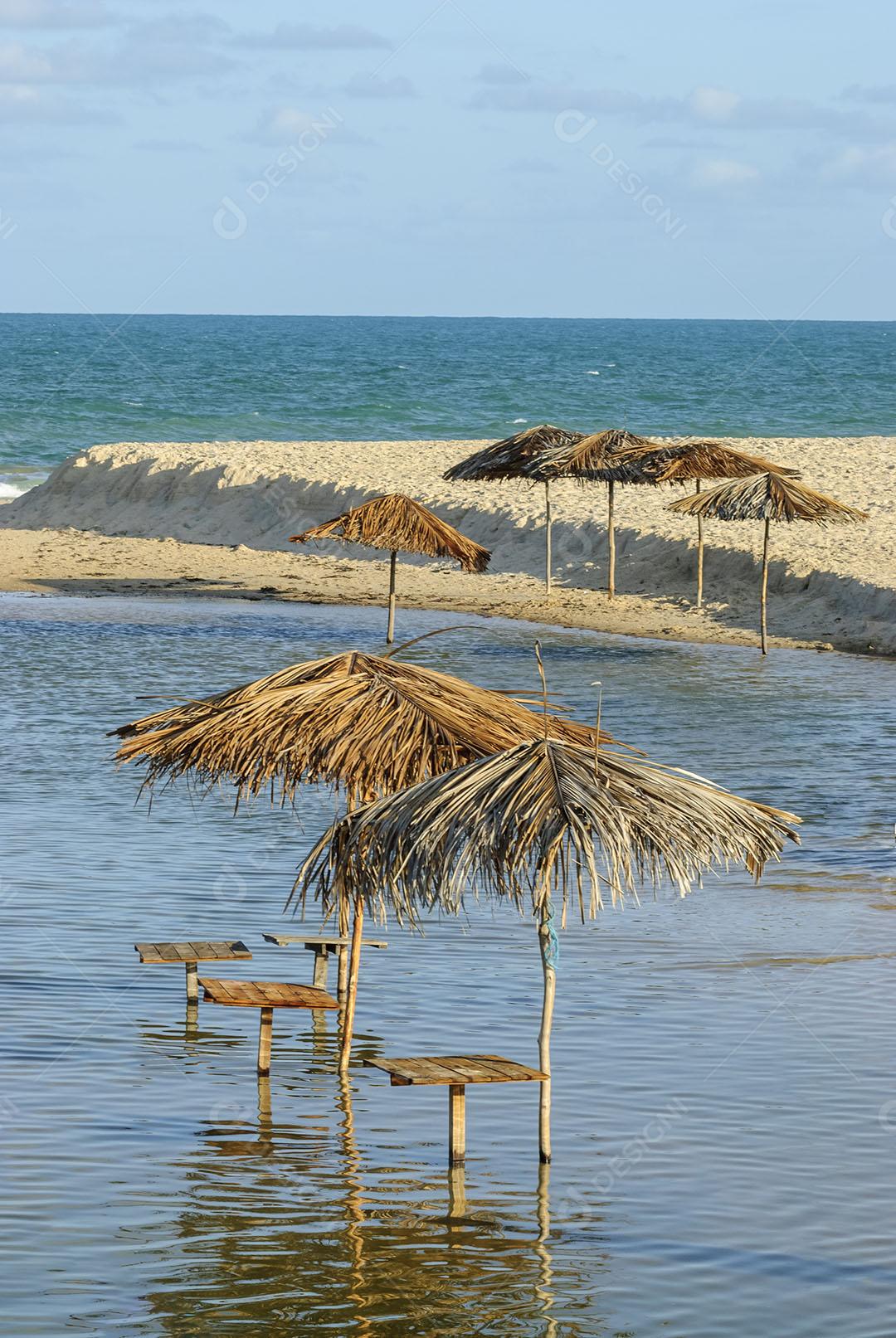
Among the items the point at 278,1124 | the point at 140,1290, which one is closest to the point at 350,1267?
the point at 140,1290

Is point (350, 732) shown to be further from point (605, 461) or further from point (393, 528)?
point (605, 461)

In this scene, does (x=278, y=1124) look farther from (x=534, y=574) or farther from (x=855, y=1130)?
(x=534, y=574)

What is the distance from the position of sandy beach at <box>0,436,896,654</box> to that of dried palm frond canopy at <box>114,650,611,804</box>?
17.5m

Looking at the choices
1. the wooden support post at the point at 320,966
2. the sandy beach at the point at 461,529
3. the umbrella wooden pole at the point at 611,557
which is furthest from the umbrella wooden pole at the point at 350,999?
the umbrella wooden pole at the point at 611,557

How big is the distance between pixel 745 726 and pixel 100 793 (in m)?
7.97

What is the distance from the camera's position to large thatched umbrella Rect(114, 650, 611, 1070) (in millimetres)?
9859

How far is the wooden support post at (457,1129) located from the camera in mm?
8953

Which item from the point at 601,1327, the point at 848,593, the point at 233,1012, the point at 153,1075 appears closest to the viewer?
→ the point at 601,1327

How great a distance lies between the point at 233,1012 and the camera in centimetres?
1190

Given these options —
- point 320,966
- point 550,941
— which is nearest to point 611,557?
point 320,966

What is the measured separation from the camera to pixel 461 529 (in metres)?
37.1

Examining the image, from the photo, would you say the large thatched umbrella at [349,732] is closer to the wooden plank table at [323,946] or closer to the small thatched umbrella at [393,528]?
the wooden plank table at [323,946]

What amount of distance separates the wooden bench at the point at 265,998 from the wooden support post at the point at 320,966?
1075mm

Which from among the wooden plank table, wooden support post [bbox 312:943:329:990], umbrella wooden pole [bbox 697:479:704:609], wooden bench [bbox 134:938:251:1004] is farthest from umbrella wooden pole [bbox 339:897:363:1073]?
umbrella wooden pole [bbox 697:479:704:609]
